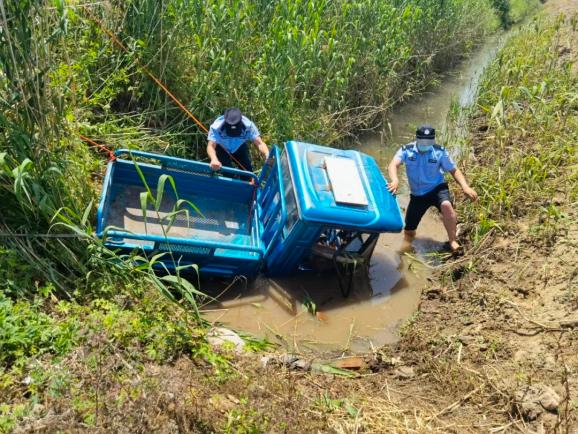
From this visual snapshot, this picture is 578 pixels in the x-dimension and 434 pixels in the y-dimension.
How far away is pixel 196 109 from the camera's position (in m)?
6.12

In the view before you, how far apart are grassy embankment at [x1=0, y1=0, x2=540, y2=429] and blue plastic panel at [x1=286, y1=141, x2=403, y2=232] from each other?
1.33m

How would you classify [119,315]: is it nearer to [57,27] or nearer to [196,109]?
[57,27]

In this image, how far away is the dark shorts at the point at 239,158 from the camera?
5.63 meters

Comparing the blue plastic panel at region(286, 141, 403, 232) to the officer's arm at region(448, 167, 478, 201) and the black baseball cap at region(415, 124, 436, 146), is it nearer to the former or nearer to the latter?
the black baseball cap at region(415, 124, 436, 146)

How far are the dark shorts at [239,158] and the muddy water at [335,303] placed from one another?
1435 millimetres

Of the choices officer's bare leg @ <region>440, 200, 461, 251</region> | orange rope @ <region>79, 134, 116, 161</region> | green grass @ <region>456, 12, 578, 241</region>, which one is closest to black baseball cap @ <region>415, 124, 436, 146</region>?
officer's bare leg @ <region>440, 200, 461, 251</region>

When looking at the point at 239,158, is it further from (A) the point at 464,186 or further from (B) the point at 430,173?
(A) the point at 464,186

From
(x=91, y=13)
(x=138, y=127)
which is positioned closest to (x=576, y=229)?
(x=138, y=127)

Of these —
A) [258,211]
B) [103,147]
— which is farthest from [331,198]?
[103,147]

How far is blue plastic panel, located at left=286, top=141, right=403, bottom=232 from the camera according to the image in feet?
14.5

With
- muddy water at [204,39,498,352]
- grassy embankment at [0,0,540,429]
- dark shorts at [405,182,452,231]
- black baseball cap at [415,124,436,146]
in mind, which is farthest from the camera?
dark shorts at [405,182,452,231]

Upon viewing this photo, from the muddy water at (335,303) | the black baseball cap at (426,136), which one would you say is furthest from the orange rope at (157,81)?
the black baseball cap at (426,136)

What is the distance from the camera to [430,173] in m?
5.66

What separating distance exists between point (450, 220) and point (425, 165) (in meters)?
0.67
